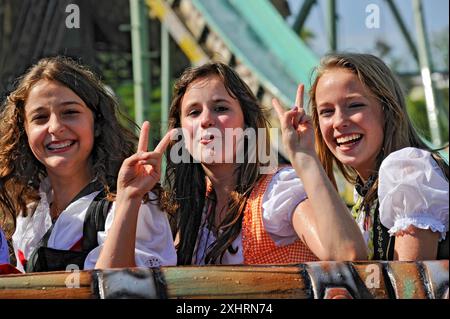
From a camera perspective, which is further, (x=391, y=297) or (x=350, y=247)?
(x=350, y=247)

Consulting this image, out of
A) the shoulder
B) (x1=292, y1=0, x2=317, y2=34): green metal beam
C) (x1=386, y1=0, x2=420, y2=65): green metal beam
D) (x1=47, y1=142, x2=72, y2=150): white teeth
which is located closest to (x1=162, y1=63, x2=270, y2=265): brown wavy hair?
(x1=47, y1=142, x2=72, y2=150): white teeth

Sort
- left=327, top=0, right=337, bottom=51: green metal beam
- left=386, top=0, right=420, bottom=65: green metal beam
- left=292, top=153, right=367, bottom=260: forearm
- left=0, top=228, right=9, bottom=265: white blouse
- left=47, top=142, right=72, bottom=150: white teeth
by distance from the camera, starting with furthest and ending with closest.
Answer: left=386, top=0, right=420, bottom=65: green metal beam
left=327, top=0, right=337, bottom=51: green metal beam
left=47, top=142, right=72, bottom=150: white teeth
left=0, top=228, right=9, bottom=265: white blouse
left=292, top=153, right=367, bottom=260: forearm

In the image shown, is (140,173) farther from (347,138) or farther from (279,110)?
(347,138)

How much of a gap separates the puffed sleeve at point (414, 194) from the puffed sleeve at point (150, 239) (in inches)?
16.1

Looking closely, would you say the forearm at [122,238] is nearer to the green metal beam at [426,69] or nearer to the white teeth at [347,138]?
the white teeth at [347,138]

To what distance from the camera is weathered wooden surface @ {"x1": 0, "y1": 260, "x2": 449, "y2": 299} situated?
4.75ft

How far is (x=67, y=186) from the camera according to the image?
201 cm

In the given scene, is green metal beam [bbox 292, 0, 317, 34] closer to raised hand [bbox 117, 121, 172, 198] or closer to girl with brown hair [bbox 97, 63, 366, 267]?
girl with brown hair [bbox 97, 63, 366, 267]

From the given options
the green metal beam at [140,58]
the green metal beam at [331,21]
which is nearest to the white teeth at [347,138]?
the green metal beam at [140,58]

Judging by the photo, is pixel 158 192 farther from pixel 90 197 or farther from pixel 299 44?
pixel 299 44

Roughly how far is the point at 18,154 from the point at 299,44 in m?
2.42

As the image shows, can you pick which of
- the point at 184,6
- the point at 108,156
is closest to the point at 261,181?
the point at 108,156

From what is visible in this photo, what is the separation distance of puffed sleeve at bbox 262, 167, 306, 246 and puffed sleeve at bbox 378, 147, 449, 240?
185mm

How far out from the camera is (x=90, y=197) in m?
1.93
